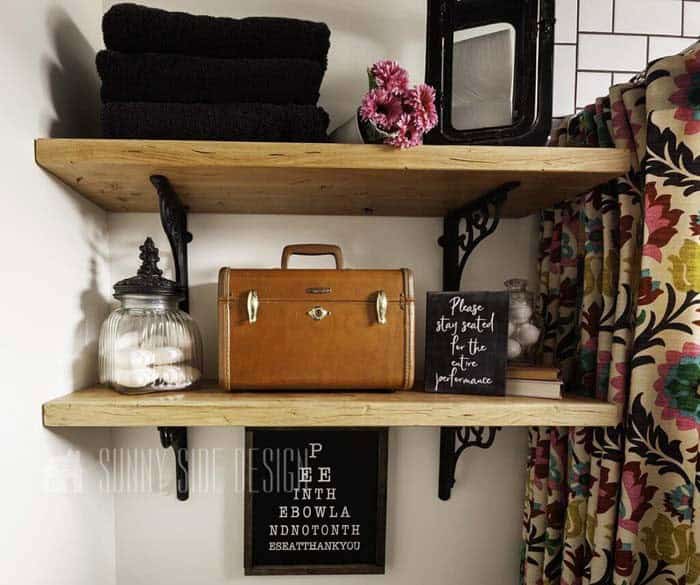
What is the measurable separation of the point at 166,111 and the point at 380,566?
1111mm

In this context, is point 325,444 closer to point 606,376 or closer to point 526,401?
point 526,401

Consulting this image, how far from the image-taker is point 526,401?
2.65 feet

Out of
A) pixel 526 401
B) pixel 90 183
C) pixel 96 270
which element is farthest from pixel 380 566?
pixel 90 183

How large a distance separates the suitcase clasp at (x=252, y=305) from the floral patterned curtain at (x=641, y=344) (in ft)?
2.14

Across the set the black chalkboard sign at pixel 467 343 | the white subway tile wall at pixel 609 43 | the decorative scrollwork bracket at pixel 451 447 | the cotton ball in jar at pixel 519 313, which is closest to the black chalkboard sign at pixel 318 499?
the decorative scrollwork bracket at pixel 451 447

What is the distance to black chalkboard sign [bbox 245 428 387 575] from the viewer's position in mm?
1087

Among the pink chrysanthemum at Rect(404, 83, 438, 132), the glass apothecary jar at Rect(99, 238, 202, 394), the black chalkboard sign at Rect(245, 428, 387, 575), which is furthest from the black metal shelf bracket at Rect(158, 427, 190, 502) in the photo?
the pink chrysanthemum at Rect(404, 83, 438, 132)

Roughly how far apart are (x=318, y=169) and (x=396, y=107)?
165 mm

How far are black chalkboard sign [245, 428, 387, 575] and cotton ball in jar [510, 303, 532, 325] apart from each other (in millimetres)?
417

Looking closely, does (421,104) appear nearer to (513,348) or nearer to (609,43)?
(513,348)

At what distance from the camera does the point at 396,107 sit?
75 cm

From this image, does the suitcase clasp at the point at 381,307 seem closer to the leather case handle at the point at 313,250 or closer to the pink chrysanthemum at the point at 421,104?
the leather case handle at the point at 313,250

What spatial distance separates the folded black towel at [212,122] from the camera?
0.79 m

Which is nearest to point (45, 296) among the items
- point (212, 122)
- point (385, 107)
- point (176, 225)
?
point (176, 225)
